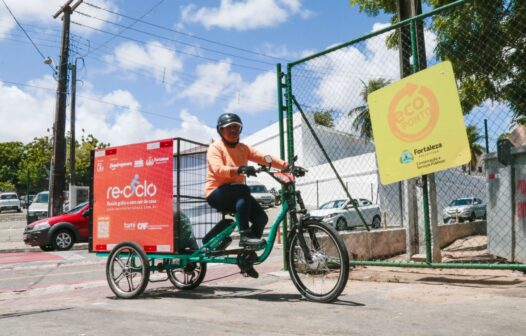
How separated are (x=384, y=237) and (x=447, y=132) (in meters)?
2.83

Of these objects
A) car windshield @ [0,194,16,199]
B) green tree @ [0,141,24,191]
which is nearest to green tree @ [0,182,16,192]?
green tree @ [0,141,24,191]

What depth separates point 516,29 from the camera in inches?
350

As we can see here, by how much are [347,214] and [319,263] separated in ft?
55.5

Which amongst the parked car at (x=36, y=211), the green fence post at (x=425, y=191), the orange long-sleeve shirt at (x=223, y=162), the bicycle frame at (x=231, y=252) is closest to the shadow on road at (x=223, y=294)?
the bicycle frame at (x=231, y=252)

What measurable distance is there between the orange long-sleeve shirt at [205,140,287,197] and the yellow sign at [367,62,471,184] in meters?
1.42

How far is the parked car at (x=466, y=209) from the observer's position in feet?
85.2

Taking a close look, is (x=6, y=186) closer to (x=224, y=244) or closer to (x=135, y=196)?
(x=135, y=196)

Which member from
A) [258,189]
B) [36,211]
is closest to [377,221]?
[258,189]

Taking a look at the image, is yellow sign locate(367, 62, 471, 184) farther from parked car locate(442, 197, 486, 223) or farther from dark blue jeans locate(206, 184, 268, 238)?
parked car locate(442, 197, 486, 223)

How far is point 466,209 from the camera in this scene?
26266mm

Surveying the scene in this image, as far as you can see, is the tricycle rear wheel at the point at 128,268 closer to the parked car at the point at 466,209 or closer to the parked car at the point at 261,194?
the parked car at the point at 466,209

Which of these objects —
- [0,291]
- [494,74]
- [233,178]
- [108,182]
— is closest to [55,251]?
[0,291]

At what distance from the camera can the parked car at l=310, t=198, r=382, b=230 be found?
67.9 feet

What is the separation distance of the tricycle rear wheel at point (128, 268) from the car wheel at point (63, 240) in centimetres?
1020
